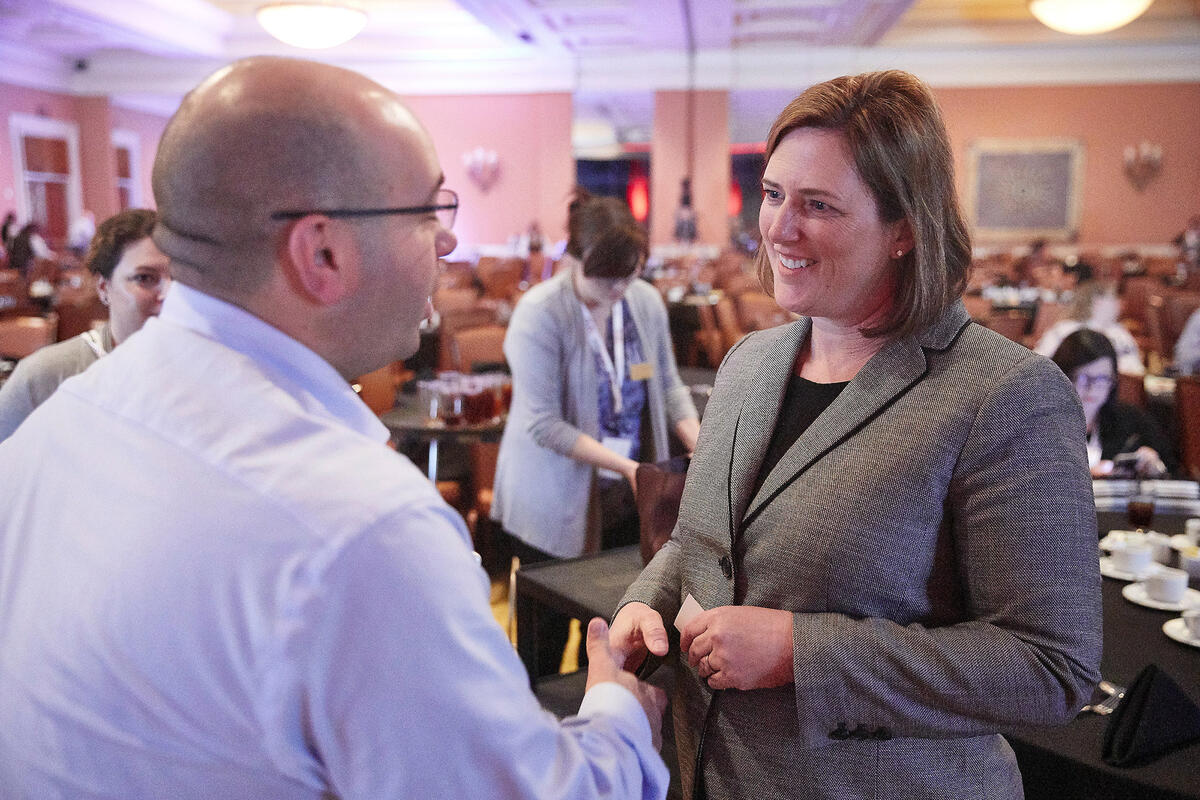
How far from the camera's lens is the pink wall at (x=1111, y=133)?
1438 cm

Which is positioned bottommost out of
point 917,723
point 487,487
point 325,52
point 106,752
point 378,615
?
point 487,487

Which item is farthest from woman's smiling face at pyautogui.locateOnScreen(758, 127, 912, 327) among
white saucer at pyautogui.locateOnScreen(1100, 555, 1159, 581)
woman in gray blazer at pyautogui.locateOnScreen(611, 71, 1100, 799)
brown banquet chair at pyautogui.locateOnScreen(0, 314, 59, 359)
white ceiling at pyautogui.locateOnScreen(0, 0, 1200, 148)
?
white ceiling at pyautogui.locateOnScreen(0, 0, 1200, 148)

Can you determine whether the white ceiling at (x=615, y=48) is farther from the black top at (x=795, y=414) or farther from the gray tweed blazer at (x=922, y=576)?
the gray tweed blazer at (x=922, y=576)

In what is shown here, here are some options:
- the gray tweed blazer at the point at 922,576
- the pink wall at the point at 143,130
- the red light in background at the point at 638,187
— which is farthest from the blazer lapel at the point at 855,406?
the red light in background at the point at 638,187

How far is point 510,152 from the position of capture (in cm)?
1570

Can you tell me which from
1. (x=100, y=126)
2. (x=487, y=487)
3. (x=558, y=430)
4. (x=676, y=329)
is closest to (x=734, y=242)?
(x=676, y=329)

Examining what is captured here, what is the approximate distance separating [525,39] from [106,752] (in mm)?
13114

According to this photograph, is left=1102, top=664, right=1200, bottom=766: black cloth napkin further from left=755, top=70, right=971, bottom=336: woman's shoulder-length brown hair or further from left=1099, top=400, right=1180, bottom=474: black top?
left=1099, top=400, right=1180, bottom=474: black top

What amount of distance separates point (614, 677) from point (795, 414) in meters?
0.45

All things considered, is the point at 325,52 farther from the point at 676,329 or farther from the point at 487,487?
the point at 487,487

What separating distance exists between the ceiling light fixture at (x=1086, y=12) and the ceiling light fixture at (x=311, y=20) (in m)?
6.81

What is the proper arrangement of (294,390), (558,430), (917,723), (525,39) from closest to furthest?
(294,390) → (917,723) → (558,430) → (525,39)

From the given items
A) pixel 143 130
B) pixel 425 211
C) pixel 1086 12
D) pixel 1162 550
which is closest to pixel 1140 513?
pixel 1162 550

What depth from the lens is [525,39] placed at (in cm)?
1264
